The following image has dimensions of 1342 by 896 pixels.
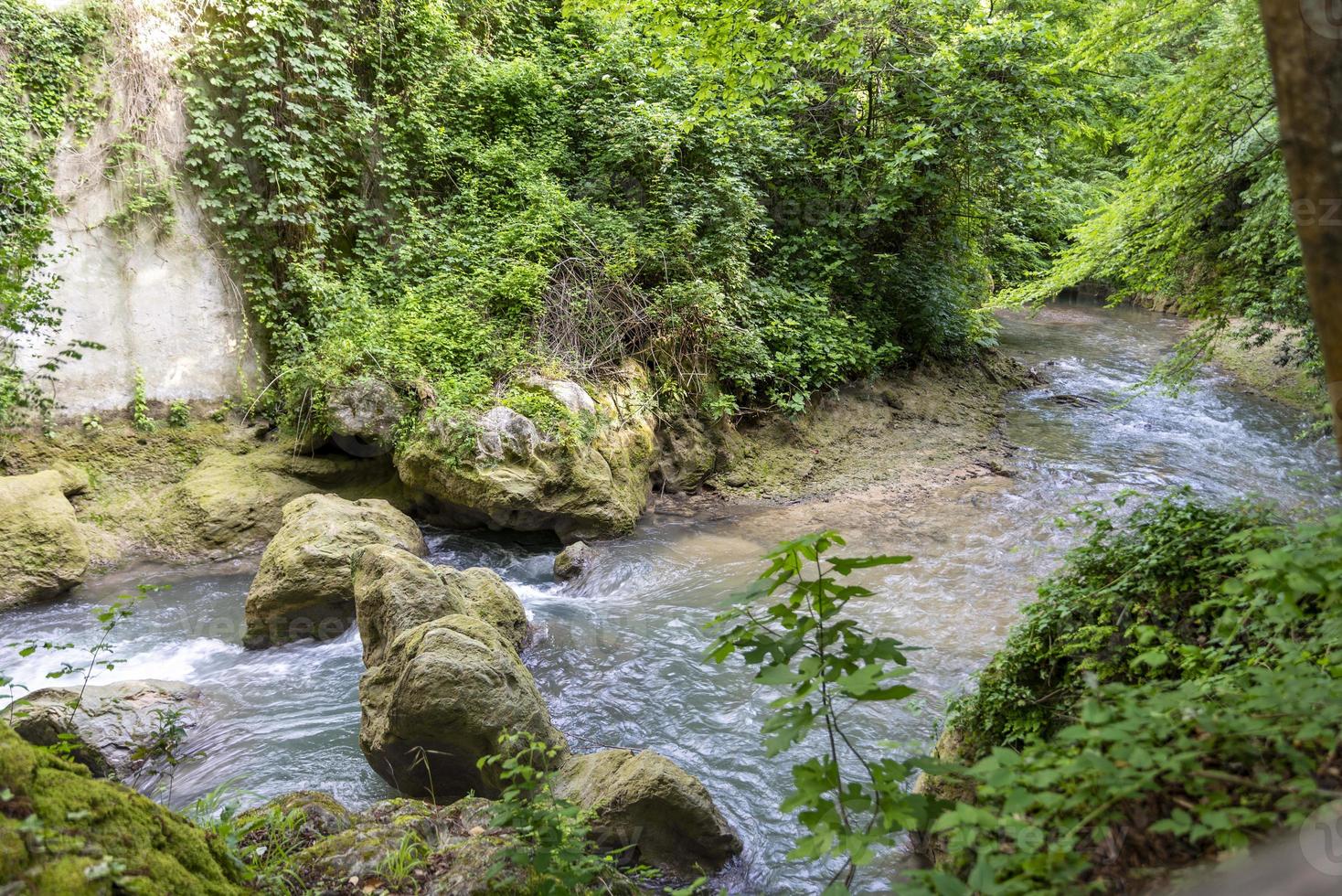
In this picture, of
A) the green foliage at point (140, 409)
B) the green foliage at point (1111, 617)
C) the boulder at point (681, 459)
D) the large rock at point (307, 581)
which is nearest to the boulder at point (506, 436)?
the large rock at point (307, 581)

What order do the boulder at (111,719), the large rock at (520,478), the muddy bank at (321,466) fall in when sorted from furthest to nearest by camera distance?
the muddy bank at (321,466) → the large rock at (520,478) → the boulder at (111,719)

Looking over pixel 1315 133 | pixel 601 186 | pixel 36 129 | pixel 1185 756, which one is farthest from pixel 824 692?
pixel 36 129

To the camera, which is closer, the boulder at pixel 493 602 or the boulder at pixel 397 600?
the boulder at pixel 397 600

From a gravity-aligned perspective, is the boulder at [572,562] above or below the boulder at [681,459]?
below

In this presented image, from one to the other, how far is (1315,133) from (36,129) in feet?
35.2

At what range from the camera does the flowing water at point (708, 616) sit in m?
4.78

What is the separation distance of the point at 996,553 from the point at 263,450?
8.18m

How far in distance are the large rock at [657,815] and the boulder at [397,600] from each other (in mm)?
1803

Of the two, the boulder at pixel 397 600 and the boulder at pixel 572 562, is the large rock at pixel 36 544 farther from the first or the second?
the boulder at pixel 572 562

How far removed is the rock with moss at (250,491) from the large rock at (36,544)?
0.94m

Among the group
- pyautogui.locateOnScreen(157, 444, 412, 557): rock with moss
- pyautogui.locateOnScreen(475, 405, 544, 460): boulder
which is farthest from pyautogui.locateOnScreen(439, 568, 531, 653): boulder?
pyautogui.locateOnScreen(157, 444, 412, 557): rock with moss

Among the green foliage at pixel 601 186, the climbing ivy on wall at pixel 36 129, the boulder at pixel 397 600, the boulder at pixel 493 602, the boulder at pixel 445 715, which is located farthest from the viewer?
the green foliage at pixel 601 186

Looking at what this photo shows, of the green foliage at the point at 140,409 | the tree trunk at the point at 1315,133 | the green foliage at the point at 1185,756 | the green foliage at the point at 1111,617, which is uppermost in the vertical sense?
the tree trunk at the point at 1315,133

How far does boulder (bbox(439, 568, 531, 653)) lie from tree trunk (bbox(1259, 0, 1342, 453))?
5.21m
